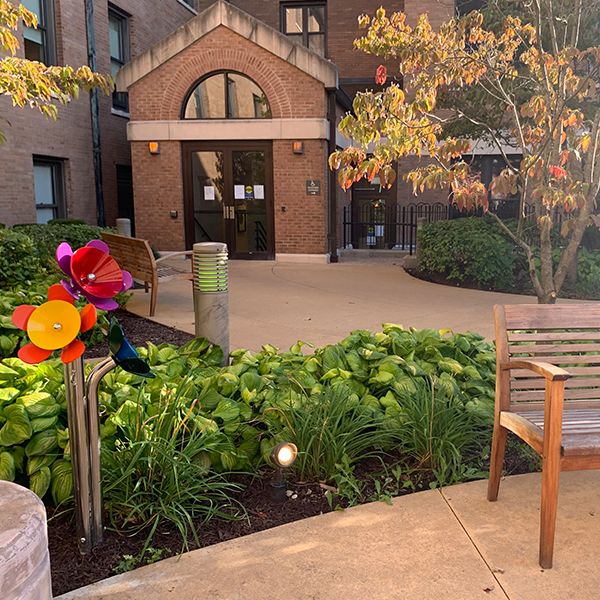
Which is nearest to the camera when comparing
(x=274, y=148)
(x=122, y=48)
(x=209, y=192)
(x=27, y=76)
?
(x=27, y=76)

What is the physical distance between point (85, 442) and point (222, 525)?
31.1 inches

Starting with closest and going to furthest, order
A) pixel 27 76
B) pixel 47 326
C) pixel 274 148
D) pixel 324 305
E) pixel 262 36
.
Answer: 1. pixel 47 326
2. pixel 27 76
3. pixel 324 305
4. pixel 262 36
5. pixel 274 148

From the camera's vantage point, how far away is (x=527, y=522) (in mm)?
2947

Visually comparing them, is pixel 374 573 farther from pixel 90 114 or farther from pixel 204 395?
pixel 90 114

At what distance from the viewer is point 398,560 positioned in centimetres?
264

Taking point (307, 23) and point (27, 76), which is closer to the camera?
point (27, 76)

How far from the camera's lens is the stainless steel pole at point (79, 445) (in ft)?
Result: 8.30

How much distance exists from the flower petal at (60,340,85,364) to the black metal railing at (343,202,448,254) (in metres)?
16.2

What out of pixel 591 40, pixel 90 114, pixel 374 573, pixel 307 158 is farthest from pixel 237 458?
pixel 90 114

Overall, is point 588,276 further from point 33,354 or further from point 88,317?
point 33,354

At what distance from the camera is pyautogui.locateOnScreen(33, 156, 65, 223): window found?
14.4 metres

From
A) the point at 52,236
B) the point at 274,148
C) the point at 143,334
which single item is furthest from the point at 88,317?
the point at 274,148

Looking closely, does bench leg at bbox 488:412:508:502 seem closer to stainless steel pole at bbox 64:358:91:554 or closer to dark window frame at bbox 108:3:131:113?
stainless steel pole at bbox 64:358:91:554

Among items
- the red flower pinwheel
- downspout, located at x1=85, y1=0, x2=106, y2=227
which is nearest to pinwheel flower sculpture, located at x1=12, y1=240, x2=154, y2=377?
the red flower pinwheel
